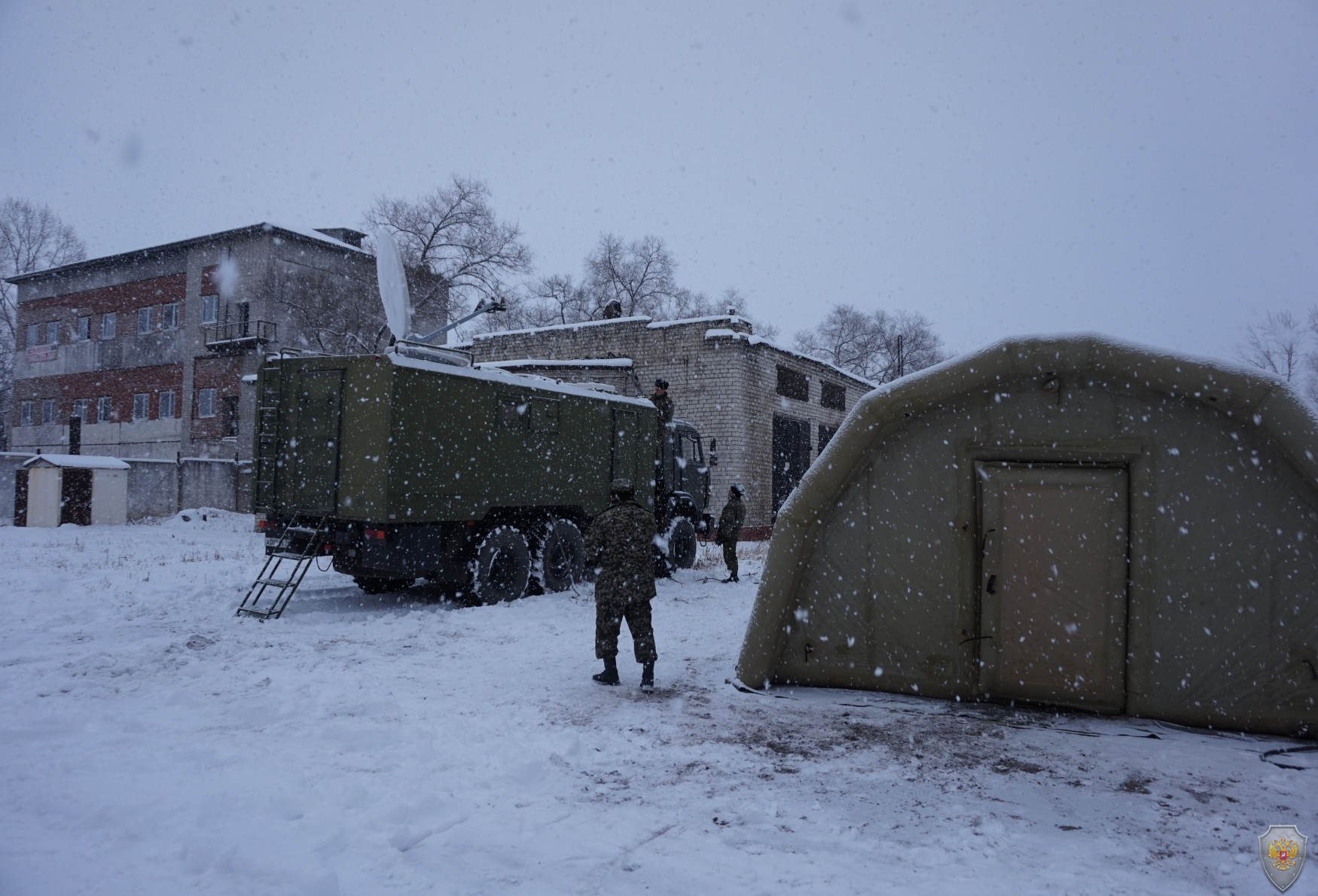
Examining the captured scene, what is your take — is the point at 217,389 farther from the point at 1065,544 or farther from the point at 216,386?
the point at 1065,544

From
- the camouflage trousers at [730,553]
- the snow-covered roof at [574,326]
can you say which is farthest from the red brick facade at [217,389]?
the camouflage trousers at [730,553]

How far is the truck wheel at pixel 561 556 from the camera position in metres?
11.0

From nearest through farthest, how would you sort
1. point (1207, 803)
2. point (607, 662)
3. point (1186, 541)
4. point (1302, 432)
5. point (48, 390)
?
point (1207, 803)
point (1302, 432)
point (1186, 541)
point (607, 662)
point (48, 390)

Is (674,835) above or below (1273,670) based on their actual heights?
below

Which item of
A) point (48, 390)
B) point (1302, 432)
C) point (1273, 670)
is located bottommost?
point (1273, 670)

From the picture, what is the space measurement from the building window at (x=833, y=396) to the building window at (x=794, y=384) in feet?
3.88

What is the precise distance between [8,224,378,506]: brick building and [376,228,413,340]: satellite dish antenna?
67.8 ft

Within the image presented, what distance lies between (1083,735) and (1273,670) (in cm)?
139

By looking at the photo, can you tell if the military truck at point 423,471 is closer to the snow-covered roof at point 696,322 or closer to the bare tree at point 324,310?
the snow-covered roof at point 696,322

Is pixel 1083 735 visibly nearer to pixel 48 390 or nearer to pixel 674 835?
pixel 674 835

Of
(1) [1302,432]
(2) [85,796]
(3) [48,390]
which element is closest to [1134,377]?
(1) [1302,432]

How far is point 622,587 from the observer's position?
6.53 metres

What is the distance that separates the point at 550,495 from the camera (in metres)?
11.1

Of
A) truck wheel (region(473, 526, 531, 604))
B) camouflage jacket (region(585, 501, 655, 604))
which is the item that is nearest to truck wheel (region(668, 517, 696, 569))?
truck wheel (region(473, 526, 531, 604))
